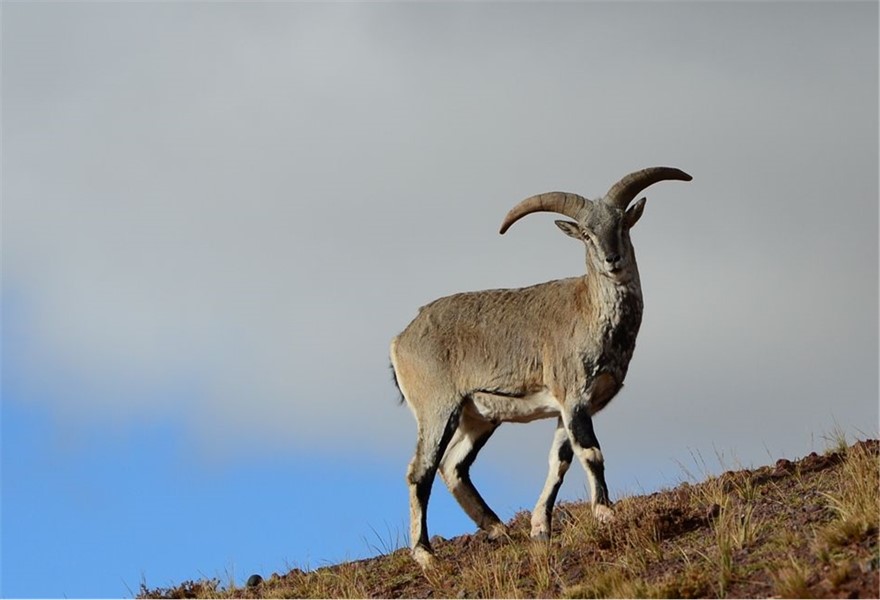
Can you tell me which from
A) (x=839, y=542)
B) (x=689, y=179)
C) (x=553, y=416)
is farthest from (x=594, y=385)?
(x=839, y=542)

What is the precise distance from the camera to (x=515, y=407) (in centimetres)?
1800

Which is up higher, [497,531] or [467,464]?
[467,464]

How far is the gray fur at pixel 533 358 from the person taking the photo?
17.2m

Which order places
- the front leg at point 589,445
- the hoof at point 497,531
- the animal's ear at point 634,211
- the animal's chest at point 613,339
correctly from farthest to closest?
the hoof at point 497,531
the animal's ear at point 634,211
the animal's chest at point 613,339
the front leg at point 589,445

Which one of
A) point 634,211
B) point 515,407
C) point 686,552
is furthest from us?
point 515,407

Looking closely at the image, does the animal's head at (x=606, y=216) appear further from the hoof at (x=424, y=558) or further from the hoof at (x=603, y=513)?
the hoof at (x=424, y=558)

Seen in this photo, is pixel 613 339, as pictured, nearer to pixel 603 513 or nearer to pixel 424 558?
pixel 603 513

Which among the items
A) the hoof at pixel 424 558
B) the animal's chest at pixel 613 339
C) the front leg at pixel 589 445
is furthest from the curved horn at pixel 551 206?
the hoof at pixel 424 558

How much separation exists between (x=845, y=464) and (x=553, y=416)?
364 centimetres

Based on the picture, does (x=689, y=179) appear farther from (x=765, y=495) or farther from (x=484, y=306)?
(x=765, y=495)

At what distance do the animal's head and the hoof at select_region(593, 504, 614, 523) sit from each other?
2.81 meters

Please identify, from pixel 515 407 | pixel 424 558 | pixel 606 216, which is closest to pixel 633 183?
pixel 606 216

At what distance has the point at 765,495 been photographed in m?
16.7

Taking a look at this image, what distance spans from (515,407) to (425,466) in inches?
54.5
